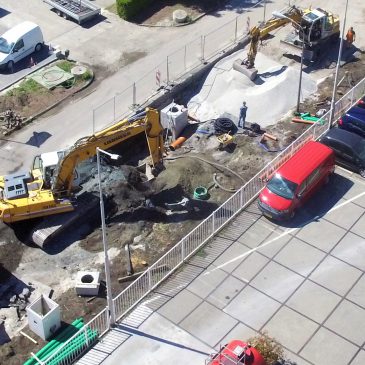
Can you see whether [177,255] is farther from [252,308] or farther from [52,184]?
[52,184]

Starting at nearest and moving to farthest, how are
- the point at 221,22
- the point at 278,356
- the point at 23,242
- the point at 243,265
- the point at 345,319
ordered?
the point at 278,356
the point at 345,319
the point at 243,265
the point at 23,242
the point at 221,22

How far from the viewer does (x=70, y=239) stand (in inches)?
1153

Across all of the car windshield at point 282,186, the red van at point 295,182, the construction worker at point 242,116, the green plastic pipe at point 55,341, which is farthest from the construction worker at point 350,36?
the green plastic pipe at point 55,341

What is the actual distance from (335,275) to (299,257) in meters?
1.60

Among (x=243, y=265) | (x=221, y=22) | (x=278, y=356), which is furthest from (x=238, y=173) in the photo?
(x=221, y=22)

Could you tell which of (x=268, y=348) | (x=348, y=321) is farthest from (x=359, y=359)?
(x=268, y=348)

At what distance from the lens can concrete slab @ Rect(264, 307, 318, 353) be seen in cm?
2430

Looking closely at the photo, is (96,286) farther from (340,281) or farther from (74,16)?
(74,16)

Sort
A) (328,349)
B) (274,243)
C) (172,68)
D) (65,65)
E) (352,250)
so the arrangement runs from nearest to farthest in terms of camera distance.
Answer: (328,349) → (352,250) → (274,243) → (172,68) → (65,65)

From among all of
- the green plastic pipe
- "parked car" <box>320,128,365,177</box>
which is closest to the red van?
"parked car" <box>320,128,365,177</box>

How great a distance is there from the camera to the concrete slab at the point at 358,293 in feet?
84.6

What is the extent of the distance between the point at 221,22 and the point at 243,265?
21.3m

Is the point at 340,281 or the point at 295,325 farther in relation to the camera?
the point at 340,281

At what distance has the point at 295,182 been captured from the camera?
93.9 ft
